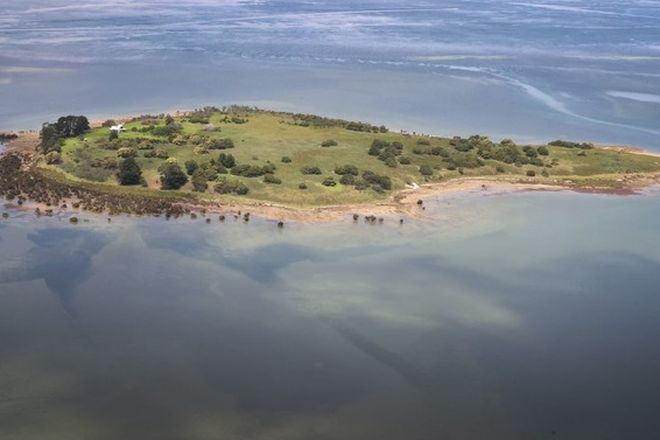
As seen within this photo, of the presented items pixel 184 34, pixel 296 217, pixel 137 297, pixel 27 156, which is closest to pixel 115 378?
pixel 137 297

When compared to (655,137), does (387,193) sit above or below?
below

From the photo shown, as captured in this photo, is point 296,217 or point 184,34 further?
point 184,34

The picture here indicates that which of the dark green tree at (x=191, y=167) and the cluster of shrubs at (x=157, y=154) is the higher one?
the cluster of shrubs at (x=157, y=154)

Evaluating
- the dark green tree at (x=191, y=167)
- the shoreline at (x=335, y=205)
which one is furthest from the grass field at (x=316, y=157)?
the dark green tree at (x=191, y=167)

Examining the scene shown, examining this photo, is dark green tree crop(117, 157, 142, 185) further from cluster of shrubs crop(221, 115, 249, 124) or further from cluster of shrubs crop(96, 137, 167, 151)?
cluster of shrubs crop(221, 115, 249, 124)

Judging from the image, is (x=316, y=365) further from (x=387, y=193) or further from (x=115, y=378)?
(x=387, y=193)

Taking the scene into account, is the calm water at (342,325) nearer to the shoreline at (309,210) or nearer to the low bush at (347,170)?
the shoreline at (309,210)
